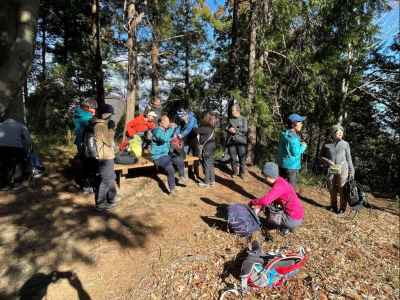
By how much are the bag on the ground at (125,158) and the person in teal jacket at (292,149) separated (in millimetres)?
2941

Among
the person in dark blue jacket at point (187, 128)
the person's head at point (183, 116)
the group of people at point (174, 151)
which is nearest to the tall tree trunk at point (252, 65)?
the group of people at point (174, 151)

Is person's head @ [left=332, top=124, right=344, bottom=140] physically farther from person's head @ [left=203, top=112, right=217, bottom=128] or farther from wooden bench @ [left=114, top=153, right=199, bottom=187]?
wooden bench @ [left=114, top=153, right=199, bottom=187]

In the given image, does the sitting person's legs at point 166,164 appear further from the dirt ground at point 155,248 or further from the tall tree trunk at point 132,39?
the tall tree trunk at point 132,39

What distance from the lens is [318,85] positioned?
11.3 meters

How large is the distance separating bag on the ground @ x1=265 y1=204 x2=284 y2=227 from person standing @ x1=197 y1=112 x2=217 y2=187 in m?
2.12

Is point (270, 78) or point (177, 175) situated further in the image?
point (270, 78)

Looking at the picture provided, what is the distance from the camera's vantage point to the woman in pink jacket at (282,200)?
16.0ft

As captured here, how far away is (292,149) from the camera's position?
6.07 metres

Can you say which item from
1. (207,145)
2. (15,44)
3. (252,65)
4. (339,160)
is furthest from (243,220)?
(252,65)

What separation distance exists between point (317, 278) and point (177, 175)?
4.11 m

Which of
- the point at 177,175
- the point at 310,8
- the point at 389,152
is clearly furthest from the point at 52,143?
the point at 389,152

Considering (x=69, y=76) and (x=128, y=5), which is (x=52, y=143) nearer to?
(x=128, y=5)

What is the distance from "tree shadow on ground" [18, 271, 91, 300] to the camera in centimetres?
365

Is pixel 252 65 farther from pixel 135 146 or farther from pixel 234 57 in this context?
pixel 135 146
